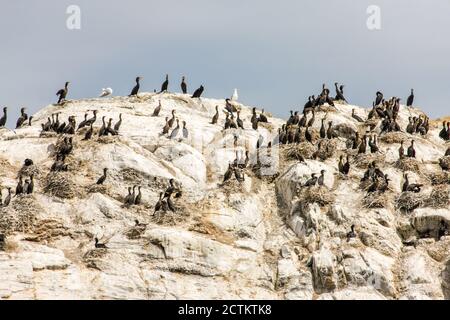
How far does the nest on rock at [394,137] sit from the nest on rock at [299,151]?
11.8 ft

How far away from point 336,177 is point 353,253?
236 inches

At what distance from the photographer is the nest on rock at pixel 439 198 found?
4791 centimetres

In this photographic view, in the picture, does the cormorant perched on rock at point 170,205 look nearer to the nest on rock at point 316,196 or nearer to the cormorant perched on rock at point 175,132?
the nest on rock at point 316,196

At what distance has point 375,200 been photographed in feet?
158

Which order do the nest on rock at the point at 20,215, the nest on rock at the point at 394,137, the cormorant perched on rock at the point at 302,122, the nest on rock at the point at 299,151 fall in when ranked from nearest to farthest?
the nest on rock at the point at 20,215 → the nest on rock at the point at 299,151 → the nest on rock at the point at 394,137 → the cormorant perched on rock at the point at 302,122

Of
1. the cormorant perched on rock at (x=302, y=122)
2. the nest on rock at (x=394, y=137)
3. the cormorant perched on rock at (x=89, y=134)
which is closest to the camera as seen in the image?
the cormorant perched on rock at (x=89, y=134)

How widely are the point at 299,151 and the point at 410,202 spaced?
6.15 m

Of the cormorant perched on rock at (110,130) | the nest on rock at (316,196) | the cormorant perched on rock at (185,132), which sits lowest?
the nest on rock at (316,196)

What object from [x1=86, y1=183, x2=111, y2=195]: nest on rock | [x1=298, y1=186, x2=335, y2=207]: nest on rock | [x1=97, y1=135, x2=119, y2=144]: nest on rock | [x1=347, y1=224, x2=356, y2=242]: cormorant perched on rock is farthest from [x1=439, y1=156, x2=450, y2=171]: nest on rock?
[x1=86, y1=183, x2=111, y2=195]: nest on rock

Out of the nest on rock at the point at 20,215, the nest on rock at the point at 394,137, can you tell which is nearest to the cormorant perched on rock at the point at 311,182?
the nest on rock at the point at 394,137
